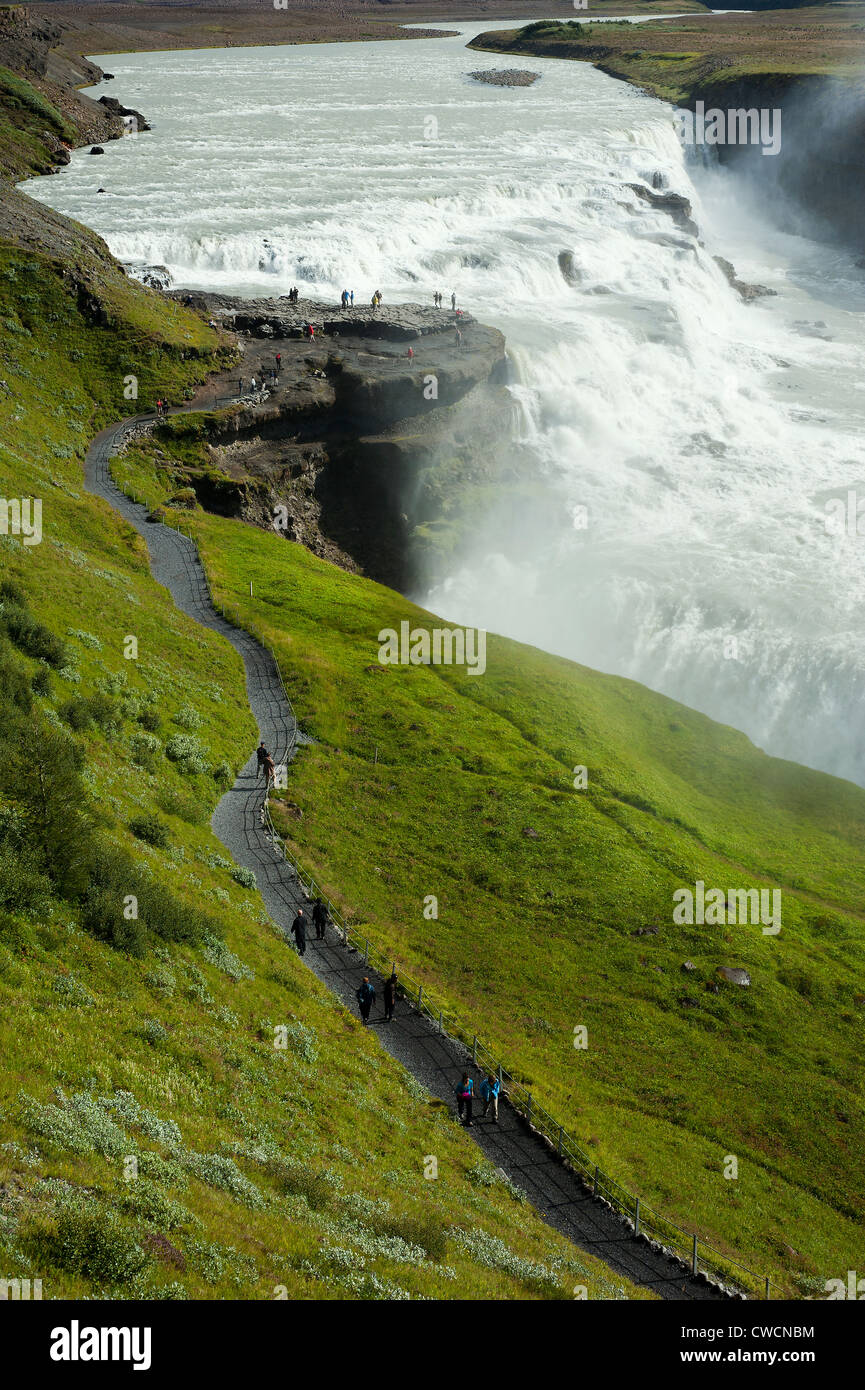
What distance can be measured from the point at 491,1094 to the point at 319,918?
8186 millimetres

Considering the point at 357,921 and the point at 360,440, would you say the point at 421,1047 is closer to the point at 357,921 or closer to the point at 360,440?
the point at 357,921

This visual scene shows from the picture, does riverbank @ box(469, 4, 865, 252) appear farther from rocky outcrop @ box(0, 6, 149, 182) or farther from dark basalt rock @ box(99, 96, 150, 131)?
rocky outcrop @ box(0, 6, 149, 182)

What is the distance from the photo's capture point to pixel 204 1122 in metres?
19.5

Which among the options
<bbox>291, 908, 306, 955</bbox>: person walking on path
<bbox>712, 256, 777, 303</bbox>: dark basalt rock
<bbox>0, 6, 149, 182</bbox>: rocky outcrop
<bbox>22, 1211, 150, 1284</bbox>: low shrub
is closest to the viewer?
<bbox>22, 1211, 150, 1284</bbox>: low shrub

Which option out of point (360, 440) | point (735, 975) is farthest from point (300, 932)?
point (360, 440)

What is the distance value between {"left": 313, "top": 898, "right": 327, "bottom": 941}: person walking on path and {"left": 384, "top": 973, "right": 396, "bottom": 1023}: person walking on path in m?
3.50

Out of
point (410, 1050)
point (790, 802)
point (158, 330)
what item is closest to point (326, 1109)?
point (410, 1050)

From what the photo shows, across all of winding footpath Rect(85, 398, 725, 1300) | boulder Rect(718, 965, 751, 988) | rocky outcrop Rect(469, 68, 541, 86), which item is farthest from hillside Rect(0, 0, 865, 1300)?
rocky outcrop Rect(469, 68, 541, 86)

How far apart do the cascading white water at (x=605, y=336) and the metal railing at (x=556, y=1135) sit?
123 ft

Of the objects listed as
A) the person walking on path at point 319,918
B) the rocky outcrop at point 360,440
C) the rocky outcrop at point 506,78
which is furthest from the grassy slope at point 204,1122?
the rocky outcrop at point 506,78

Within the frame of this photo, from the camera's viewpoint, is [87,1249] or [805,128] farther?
[805,128]

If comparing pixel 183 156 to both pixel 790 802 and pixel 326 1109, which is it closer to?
pixel 790 802

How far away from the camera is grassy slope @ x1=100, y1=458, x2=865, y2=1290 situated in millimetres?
30250
